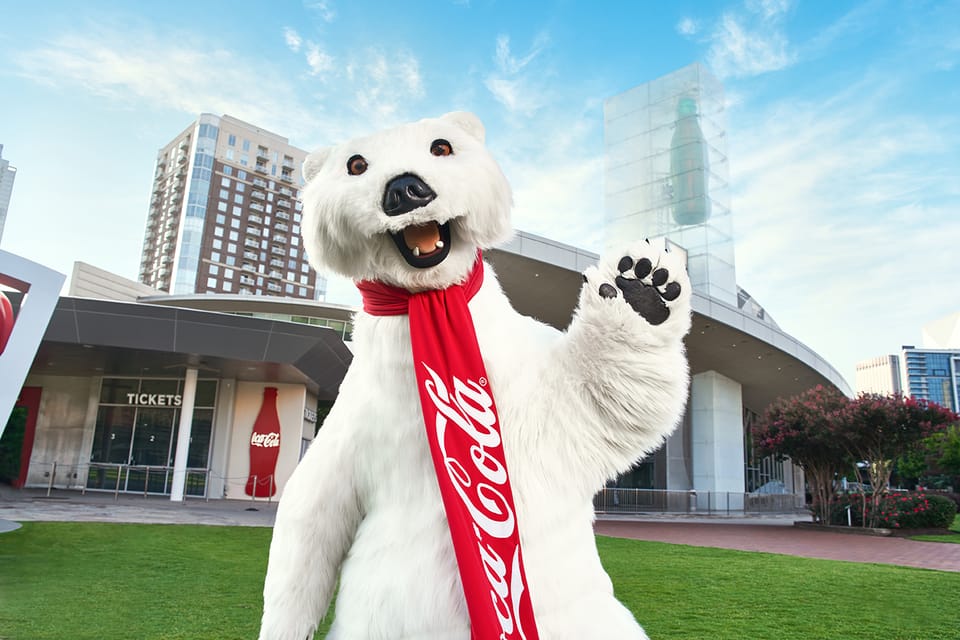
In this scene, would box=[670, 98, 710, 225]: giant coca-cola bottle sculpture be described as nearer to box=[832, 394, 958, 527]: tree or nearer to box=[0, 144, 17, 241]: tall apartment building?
box=[832, 394, 958, 527]: tree

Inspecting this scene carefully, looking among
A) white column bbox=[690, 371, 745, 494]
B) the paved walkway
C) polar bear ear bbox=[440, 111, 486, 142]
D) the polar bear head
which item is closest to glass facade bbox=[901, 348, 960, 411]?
white column bbox=[690, 371, 745, 494]

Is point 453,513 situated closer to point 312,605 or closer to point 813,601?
point 312,605

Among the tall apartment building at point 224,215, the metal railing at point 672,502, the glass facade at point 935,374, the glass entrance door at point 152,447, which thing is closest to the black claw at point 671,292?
the glass entrance door at point 152,447

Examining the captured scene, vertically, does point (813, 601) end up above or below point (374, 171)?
below

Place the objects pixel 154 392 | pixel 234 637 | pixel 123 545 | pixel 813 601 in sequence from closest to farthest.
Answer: pixel 234 637, pixel 813 601, pixel 123 545, pixel 154 392

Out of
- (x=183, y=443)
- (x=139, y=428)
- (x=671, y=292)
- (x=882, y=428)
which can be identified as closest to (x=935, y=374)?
(x=882, y=428)

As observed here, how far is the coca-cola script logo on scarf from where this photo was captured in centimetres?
A: 136

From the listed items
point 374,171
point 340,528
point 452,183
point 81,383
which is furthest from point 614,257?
point 81,383

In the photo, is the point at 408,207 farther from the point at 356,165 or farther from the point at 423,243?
the point at 356,165

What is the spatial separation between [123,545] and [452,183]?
839 cm

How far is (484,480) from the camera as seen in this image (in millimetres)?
1432

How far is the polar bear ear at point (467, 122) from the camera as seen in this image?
178 cm

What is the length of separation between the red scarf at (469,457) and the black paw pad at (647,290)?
37 centimetres

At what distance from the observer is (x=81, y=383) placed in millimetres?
19500
